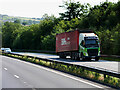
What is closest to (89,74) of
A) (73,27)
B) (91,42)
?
(91,42)

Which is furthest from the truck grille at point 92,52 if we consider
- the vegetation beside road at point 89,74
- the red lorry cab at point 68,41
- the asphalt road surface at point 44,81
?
the asphalt road surface at point 44,81

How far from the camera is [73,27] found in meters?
77.4

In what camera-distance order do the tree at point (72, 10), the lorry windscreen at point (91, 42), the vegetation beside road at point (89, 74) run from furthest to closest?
the tree at point (72, 10) → the lorry windscreen at point (91, 42) → the vegetation beside road at point (89, 74)

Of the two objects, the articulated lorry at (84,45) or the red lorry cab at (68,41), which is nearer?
the articulated lorry at (84,45)

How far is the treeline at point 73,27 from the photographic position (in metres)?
43.2

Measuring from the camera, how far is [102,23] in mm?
62750

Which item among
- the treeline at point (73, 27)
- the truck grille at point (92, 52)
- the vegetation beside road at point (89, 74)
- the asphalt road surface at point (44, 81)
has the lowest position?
the asphalt road surface at point (44, 81)

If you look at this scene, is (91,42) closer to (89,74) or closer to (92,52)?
(92,52)

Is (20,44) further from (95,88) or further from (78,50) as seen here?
(95,88)

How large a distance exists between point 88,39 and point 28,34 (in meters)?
67.5

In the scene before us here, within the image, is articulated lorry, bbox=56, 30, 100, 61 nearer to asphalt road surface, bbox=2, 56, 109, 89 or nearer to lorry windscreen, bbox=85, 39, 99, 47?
lorry windscreen, bbox=85, 39, 99, 47

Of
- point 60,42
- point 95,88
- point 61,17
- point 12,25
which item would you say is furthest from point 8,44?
point 95,88

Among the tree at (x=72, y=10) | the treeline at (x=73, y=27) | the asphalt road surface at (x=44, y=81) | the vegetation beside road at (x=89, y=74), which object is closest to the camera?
the asphalt road surface at (x=44, y=81)

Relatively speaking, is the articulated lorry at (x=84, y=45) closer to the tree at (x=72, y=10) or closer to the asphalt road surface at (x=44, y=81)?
the asphalt road surface at (x=44, y=81)
